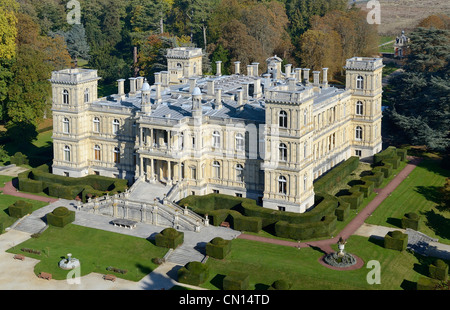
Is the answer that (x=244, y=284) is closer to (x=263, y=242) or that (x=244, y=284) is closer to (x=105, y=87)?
(x=263, y=242)

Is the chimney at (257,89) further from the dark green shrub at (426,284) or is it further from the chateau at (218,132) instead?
the dark green shrub at (426,284)

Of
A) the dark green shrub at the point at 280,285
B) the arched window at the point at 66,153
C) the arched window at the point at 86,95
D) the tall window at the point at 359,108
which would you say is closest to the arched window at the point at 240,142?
the arched window at the point at 86,95

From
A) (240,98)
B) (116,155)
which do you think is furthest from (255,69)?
(116,155)

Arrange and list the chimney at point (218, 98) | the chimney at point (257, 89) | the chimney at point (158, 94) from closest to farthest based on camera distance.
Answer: the chimney at point (218, 98) → the chimney at point (158, 94) → the chimney at point (257, 89)

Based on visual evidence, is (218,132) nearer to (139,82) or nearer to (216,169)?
(216,169)

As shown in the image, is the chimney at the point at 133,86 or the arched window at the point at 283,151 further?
the chimney at the point at 133,86

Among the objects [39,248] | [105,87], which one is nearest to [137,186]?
[39,248]
